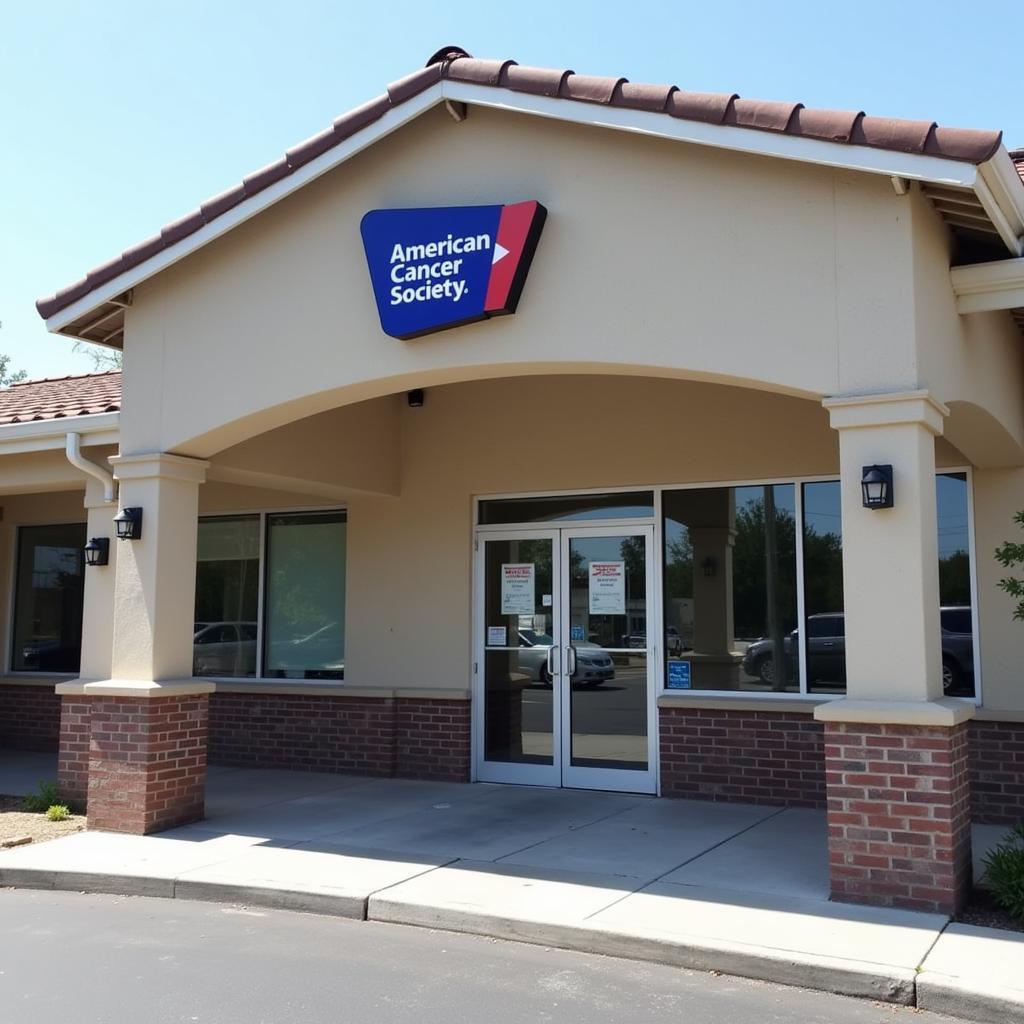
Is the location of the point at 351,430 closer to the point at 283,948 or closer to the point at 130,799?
the point at 130,799

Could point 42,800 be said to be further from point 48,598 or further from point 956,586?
point 956,586

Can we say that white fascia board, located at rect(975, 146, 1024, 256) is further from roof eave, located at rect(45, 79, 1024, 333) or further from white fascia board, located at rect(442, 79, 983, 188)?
white fascia board, located at rect(442, 79, 983, 188)

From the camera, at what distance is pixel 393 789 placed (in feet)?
34.7

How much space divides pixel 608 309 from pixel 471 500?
4176mm

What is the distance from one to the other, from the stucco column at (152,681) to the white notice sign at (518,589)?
3181 mm

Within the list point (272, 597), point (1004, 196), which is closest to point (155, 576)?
point (272, 597)

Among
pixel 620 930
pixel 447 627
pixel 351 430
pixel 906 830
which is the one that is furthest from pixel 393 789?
pixel 906 830

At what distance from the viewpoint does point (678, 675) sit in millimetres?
10141

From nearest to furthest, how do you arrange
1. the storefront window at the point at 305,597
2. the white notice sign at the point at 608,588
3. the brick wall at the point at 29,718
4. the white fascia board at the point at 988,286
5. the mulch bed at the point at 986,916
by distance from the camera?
1. the mulch bed at the point at 986,916
2. the white fascia board at the point at 988,286
3. the white notice sign at the point at 608,588
4. the storefront window at the point at 305,597
5. the brick wall at the point at 29,718

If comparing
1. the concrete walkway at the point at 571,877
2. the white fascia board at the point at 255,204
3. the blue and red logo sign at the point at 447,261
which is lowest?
the concrete walkway at the point at 571,877

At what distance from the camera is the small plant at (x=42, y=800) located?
977 centimetres

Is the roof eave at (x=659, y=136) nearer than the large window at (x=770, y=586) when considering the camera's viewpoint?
Yes

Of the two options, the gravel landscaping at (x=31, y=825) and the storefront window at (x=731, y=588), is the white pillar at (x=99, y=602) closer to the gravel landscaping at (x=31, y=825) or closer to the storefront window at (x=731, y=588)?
the gravel landscaping at (x=31, y=825)

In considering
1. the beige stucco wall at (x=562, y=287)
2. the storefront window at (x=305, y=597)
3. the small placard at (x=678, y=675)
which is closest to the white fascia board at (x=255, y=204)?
the beige stucco wall at (x=562, y=287)
